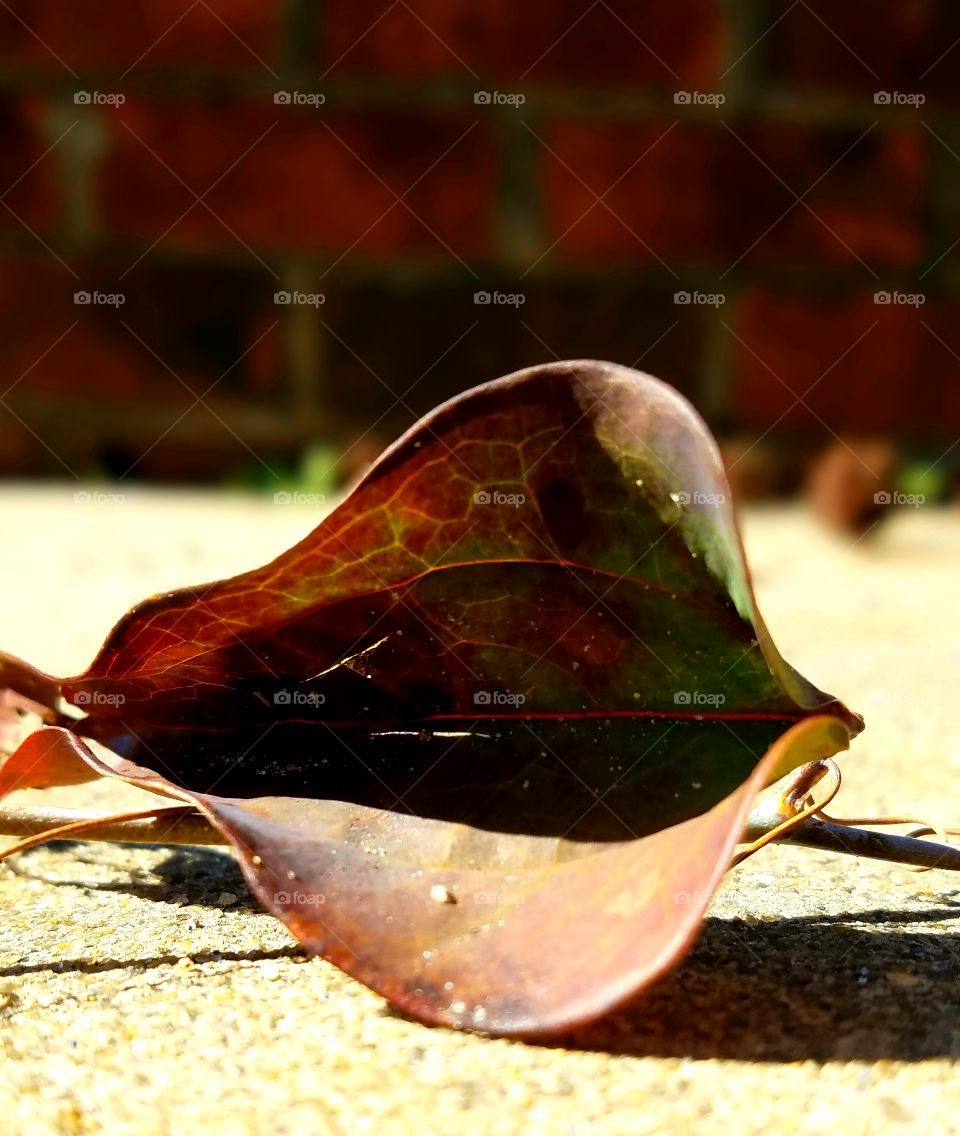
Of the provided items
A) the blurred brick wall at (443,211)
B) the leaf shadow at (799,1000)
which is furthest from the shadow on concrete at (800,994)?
the blurred brick wall at (443,211)

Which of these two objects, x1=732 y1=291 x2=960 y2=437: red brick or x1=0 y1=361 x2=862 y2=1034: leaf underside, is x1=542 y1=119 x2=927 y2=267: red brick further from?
x1=0 y1=361 x2=862 y2=1034: leaf underside

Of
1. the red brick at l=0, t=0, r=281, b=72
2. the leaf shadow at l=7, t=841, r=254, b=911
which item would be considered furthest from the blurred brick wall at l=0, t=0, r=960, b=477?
the leaf shadow at l=7, t=841, r=254, b=911

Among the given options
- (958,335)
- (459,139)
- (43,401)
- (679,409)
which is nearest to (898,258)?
(958,335)

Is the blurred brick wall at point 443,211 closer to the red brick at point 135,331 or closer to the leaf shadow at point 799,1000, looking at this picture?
the red brick at point 135,331

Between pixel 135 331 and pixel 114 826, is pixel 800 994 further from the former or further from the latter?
pixel 135 331

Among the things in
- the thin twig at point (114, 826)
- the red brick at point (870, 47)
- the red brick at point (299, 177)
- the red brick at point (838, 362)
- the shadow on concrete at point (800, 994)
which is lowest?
the red brick at point (838, 362)

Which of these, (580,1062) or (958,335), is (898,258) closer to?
(958,335)

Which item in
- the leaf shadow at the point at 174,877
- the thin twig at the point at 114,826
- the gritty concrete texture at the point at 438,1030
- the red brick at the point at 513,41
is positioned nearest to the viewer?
the gritty concrete texture at the point at 438,1030

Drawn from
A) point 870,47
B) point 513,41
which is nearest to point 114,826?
point 513,41
